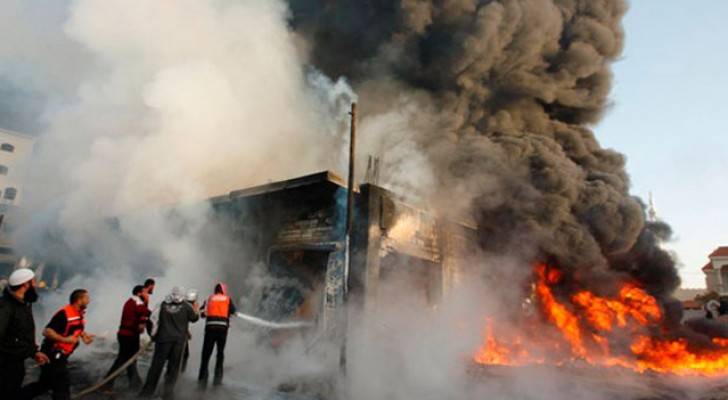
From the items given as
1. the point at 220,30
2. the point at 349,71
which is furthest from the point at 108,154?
the point at 349,71

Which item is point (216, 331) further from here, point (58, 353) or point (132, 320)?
point (58, 353)

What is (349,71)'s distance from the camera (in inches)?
697

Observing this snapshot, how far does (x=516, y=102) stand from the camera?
17.5 meters

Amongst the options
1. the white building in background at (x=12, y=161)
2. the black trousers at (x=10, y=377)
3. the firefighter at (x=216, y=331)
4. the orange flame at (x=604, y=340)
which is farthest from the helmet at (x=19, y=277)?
the white building in background at (x=12, y=161)

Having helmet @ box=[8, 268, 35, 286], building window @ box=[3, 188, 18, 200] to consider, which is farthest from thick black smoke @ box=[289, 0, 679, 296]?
building window @ box=[3, 188, 18, 200]

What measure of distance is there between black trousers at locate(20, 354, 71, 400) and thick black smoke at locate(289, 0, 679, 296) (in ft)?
35.8

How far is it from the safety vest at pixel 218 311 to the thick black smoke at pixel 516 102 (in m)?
8.42

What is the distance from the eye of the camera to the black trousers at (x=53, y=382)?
4680mm

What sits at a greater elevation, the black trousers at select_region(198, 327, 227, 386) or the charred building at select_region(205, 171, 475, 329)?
the charred building at select_region(205, 171, 475, 329)

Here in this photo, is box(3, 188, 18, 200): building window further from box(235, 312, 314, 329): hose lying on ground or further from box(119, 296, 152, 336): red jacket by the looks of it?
box(119, 296, 152, 336): red jacket

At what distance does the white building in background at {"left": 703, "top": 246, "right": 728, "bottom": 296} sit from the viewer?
34.5 meters

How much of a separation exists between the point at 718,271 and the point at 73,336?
4446 centimetres

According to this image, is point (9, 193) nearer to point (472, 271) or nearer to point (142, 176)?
point (142, 176)

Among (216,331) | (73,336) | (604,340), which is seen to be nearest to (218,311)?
(216,331)
